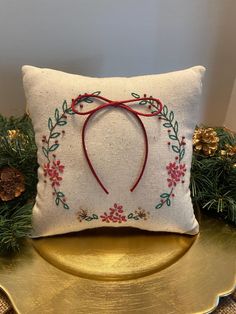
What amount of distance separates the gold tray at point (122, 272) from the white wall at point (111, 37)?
0.29m

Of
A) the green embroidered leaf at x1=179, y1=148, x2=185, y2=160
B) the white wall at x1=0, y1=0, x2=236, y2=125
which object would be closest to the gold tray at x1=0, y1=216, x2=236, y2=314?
the green embroidered leaf at x1=179, y1=148, x2=185, y2=160

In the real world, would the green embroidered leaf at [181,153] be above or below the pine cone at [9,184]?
above

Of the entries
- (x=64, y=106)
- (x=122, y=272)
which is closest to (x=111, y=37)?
(x=64, y=106)

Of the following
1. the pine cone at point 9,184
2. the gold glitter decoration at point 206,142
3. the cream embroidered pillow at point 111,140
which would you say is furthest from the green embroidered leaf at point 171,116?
the pine cone at point 9,184

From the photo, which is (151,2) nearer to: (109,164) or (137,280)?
(109,164)

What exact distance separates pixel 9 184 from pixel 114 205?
16cm

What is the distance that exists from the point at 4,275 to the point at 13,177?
0.44 feet

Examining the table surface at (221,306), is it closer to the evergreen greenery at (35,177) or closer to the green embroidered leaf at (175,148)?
the evergreen greenery at (35,177)

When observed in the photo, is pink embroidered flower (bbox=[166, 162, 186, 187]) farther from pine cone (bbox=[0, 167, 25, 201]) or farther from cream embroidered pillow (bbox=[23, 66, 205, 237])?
pine cone (bbox=[0, 167, 25, 201])

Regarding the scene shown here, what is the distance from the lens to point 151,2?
63cm

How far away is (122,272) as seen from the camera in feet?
1.71

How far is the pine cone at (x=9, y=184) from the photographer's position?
1.82 ft

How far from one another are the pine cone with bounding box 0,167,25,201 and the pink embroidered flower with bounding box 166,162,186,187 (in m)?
0.21

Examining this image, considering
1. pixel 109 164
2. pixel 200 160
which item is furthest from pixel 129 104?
pixel 200 160
